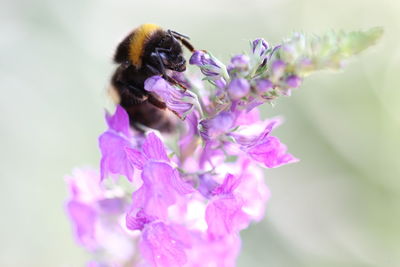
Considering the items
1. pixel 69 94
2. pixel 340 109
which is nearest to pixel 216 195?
pixel 340 109

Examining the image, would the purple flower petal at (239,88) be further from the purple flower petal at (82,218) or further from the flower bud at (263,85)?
the purple flower petal at (82,218)

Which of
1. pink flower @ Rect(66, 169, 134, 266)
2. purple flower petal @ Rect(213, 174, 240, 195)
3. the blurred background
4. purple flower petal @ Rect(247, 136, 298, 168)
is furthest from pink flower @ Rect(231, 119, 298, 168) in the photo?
the blurred background

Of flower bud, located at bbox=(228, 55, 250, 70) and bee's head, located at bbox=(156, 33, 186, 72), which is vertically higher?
flower bud, located at bbox=(228, 55, 250, 70)

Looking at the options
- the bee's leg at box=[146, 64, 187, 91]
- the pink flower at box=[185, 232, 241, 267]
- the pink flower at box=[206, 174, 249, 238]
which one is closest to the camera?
the pink flower at box=[206, 174, 249, 238]

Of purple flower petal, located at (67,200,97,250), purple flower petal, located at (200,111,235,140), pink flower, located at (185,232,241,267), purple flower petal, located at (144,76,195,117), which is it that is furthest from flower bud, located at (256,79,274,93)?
purple flower petal, located at (67,200,97,250)

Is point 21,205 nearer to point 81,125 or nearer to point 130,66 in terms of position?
point 81,125

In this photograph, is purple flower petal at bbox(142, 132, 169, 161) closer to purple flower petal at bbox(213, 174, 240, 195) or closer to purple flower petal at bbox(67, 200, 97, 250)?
purple flower petal at bbox(213, 174, 240, 195)

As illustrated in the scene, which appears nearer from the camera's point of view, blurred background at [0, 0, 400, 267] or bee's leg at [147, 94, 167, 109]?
bee's leg at [147, 94, 167, 109]

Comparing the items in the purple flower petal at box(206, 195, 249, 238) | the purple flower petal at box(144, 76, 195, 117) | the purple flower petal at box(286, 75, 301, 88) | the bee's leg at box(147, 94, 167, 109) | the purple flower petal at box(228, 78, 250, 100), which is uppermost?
the purple flower petal at box(286, 75, 301, 88)

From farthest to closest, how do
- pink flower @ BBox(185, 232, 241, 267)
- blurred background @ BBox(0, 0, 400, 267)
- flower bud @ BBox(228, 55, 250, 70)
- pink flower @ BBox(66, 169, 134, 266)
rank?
1. blurred background @ BBox(0, 0, 400, 267)
2. pink flower @ BBox(66, 169, 134, 266)
3. pink flower @ BBox(185, 232, 241, 267)
4. flower bud @ BBox(228, 55, 250, 70)
